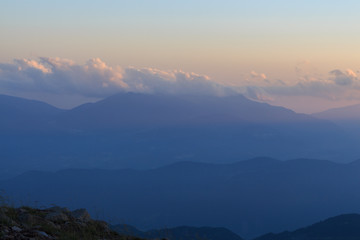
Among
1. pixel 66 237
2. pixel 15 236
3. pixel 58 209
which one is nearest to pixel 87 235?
pixel 66 237

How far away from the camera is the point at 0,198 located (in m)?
13.2

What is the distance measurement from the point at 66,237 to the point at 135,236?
7.29 ft

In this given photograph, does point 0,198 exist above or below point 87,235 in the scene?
above

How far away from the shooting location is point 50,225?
12.1 m

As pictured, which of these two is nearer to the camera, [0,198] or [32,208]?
[0,198]

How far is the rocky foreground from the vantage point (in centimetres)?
1084

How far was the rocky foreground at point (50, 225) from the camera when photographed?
10.8 metres

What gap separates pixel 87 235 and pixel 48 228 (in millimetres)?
936

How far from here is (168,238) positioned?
12.5 meters

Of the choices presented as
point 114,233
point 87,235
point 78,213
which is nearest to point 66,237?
point 87,235

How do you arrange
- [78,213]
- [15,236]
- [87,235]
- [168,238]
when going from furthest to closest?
[78,213]
[168,238]
[87,235]
[15,236]

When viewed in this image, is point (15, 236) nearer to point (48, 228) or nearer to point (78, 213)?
point (48, 228)

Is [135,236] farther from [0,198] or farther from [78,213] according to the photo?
[0,198]

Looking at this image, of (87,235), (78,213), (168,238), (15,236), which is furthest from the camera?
(78,213)
